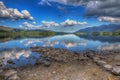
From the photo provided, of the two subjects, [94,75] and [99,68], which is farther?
[99,68]

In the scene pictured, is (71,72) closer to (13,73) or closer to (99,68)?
(99,68)

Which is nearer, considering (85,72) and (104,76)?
(104,76)

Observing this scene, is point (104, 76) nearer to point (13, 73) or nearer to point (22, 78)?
point (22, 78)

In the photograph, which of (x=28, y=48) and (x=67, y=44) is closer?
(x=28, y=48)

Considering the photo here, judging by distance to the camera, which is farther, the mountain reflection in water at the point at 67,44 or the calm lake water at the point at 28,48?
the mountain reflection in water at the point at 67,44

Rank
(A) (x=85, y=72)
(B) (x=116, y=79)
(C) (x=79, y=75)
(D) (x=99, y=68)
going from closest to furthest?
(B) (x=116, y=79) < (C) (x=79, y=75) < (A) (x=85, y=72) < (D) (x=99, y=68)

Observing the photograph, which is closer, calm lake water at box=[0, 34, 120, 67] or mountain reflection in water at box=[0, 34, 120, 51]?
calm lake water at box=[0, 34, 120, 67]

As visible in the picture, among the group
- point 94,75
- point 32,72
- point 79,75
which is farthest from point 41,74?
point 94,75

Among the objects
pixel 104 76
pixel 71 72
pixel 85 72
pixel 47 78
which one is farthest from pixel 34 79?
pixel 104 76

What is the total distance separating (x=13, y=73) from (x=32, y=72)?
2.10 metres

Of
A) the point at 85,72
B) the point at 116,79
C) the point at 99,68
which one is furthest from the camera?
the point at 99,68

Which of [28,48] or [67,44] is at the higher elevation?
Answer: [28,48]

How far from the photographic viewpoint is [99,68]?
18.5 meters

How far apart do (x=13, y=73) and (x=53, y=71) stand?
396 centimetres
